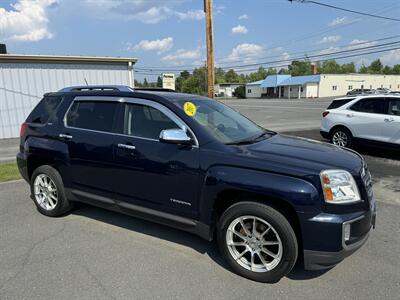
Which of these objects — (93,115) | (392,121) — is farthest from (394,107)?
(93,115)

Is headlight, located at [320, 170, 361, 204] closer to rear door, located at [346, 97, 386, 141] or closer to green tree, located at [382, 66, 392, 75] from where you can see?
rear door, located at [346, 97, 386, 141]

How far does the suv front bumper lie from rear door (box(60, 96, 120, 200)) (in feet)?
8.12

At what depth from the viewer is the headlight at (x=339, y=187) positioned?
2.89 meters

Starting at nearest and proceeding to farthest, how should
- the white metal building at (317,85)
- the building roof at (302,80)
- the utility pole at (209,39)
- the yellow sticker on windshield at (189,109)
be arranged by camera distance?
the yellow sticker on windshield at (189,109), the utility pole at (209,39), the building roof at (302,80), the white metal building at (317,85)

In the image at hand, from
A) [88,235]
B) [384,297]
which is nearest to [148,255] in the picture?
[88,235]

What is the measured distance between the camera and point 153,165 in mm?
3652

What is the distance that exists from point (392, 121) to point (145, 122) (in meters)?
7.12

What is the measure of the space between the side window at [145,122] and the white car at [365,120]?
7022 mm

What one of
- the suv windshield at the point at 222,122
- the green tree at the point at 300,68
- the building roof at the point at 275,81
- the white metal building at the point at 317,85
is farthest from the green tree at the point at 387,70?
the suv windshield at the point at 222,122

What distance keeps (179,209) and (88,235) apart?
1.44 m

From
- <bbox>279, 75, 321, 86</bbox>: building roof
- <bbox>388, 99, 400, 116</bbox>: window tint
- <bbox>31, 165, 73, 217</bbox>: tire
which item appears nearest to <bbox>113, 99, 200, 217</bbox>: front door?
<bbox>31, 165, 73, 217</bbox>: tire

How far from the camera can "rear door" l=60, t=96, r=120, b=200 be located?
13.4ft

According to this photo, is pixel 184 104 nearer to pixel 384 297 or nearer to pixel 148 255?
pixel 148 255

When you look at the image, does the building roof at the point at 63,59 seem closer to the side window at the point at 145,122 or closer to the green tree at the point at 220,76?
the side window at the point at 145,122
